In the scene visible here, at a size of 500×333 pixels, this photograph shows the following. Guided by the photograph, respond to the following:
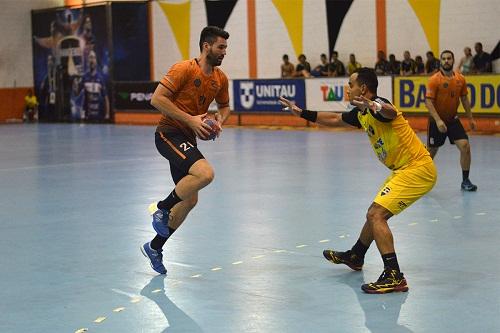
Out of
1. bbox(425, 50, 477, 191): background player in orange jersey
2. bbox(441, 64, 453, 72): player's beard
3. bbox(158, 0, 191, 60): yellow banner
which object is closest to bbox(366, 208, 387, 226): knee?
bbox(425, 50, 477, 191): background player in orange jersey

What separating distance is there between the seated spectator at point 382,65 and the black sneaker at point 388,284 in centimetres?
2101

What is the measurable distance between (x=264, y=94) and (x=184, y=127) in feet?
74.0

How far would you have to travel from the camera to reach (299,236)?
9.56m

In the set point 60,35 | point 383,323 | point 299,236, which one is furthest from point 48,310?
point 60,35

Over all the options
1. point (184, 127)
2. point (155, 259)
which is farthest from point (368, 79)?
point (155, 259)

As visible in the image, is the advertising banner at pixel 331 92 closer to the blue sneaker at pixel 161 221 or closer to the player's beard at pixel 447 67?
the player's beard at pixel 447 67

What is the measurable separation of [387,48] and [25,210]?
19132mm

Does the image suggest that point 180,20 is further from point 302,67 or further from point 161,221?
point 161,221

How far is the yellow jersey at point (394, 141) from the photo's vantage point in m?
7.41

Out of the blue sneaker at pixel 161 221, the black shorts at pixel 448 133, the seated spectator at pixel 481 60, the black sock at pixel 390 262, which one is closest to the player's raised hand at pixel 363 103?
the black sock at pixel 390 262

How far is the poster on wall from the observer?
37656 mm

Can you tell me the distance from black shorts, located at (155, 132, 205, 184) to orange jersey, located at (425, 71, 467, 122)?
6.28 metres

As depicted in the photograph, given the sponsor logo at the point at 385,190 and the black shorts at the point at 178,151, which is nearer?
the sponsor logo at the point at 385,190

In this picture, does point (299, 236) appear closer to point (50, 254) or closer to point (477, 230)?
point (477, 230)
